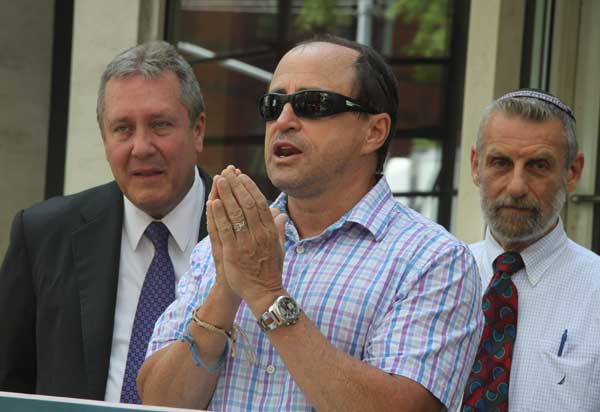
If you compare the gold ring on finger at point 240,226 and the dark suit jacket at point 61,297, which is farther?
the dark suit jacket at point 61,297

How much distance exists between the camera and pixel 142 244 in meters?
4.24

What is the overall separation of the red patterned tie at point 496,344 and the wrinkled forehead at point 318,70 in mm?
1053

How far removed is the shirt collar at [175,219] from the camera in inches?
166

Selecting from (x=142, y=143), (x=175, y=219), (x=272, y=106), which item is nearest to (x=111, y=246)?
(x=175, y=219)

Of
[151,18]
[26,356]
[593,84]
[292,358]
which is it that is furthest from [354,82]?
[151,18]

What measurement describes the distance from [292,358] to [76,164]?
3.95 meters

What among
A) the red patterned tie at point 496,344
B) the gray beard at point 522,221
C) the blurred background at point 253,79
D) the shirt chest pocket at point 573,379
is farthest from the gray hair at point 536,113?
the shirt chest pocket at point 573,379

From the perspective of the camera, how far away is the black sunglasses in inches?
126

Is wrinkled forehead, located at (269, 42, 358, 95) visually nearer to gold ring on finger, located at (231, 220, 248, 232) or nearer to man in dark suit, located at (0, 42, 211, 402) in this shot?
gold ring on finger, located at (231, 220, 248, 232)

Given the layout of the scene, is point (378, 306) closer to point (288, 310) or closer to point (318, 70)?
point (288, 310)

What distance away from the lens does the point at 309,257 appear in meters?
3.24

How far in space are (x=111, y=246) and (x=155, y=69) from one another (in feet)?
2.03

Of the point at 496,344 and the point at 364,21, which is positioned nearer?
the point at 496,344

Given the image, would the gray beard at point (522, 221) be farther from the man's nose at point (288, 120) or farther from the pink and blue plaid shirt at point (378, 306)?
the man's nose at point (288, 120)
